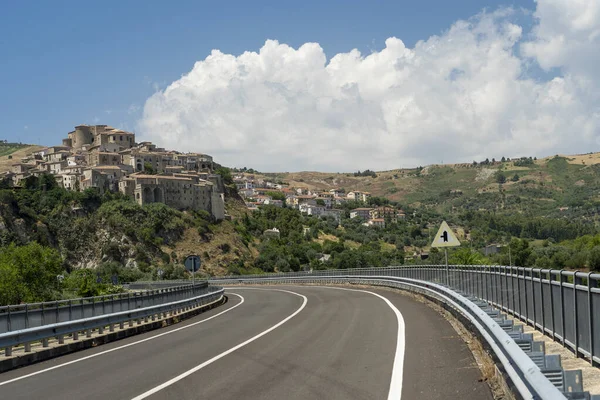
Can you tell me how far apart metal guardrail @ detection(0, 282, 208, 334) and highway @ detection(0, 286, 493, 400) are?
1.24 meters

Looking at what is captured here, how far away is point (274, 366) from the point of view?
1248 centimetres

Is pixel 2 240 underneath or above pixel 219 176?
underneath

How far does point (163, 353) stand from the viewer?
15.4m

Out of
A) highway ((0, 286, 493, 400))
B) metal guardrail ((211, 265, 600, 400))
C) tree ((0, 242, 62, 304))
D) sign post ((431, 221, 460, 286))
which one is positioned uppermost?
sign post ((431, 221, 460, 286))

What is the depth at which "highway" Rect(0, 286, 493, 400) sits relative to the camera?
10.1m

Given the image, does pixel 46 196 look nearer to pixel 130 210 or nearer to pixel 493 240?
pixel 130 210

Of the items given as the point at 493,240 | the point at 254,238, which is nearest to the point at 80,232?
the point at 254,238

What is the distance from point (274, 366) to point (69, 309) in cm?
788

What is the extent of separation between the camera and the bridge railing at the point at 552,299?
9.66 meters

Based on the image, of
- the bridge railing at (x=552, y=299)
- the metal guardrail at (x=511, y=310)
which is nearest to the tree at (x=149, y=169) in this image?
the metal guardrail at (x=511, y=310)

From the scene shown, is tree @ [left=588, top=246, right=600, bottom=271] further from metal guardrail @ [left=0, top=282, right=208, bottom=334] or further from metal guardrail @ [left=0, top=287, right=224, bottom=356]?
metal guardrail @ [left=0, top=287, right=224, bottom=356]

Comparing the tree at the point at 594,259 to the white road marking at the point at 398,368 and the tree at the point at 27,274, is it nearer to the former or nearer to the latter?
A: the tree at the point at 27,274

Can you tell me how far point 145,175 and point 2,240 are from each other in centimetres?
4846

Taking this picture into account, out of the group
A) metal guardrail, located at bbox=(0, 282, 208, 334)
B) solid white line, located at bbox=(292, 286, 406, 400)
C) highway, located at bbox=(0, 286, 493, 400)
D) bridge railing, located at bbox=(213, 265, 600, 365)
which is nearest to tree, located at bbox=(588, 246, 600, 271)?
bridge railing, located at bbox=(213, 265, 600, 365)
